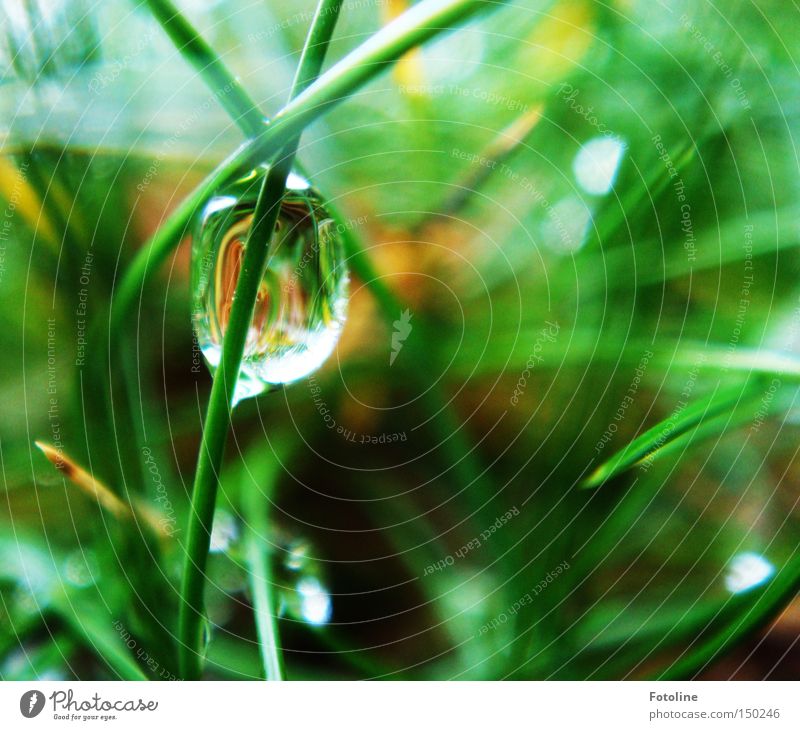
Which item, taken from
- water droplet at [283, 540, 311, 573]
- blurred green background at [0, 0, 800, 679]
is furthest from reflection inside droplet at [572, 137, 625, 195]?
water droplet at [283, 540, 311, 573]

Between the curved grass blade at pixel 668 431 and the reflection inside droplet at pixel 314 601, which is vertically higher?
the curved grass blade at pixel 668 431

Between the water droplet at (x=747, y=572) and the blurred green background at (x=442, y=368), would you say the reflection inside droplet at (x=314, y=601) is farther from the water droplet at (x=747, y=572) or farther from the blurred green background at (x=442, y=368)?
the water droplet at (x=747, y=572)

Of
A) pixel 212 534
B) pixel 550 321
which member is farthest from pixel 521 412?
pixel 212 534

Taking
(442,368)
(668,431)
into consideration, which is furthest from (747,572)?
(442,368)

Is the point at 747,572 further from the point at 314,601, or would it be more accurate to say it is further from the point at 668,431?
the point at 314,601

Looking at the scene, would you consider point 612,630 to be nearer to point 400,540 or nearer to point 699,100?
point 400,540

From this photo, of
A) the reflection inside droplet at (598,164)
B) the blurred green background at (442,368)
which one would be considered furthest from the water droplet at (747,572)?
the reflection inside droplet at (598,164)
